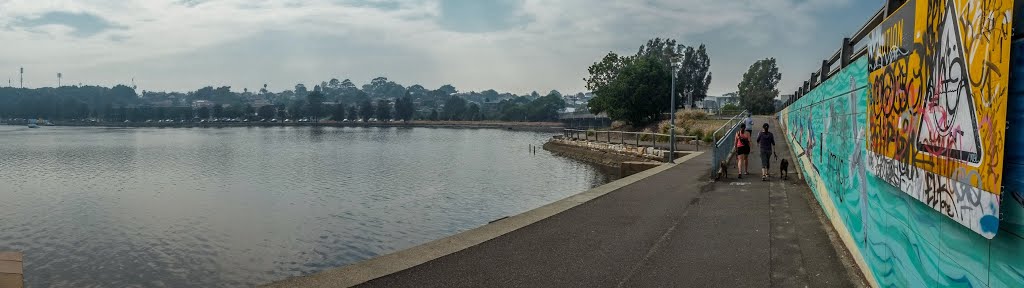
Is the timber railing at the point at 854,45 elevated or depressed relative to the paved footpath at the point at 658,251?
elevated

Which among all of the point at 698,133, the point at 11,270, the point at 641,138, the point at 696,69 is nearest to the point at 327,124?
the point at 696,69

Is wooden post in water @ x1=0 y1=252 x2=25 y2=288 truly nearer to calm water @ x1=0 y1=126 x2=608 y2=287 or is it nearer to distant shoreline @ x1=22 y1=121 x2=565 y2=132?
calm water @ x1=0 y1=126 x2=608 y2=287

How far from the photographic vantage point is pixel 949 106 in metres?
3.50

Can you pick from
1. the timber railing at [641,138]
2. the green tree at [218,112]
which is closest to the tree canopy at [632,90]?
the timber railing at [641,138]

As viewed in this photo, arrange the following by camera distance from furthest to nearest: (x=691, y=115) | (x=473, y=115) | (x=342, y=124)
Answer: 1. (x=473, y=115)
2. (x=342, y=124)
3. (x=691, y=115)

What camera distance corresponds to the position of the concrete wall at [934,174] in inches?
112

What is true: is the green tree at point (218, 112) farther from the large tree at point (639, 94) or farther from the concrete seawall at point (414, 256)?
the concrete seawall at point (414, 256)

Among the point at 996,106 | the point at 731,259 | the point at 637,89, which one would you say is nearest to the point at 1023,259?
the point at 996,106

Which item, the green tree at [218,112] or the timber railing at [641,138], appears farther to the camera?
the green tree at [218,112]

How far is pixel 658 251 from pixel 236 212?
16.6 meters

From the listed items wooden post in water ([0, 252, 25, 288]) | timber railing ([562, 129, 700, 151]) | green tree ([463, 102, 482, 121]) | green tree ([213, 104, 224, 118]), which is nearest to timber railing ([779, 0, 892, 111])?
wooden post in water ([0, 252, 25, 288])

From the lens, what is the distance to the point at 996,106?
9.34 ft

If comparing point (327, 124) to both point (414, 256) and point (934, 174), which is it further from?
point (934, 174)

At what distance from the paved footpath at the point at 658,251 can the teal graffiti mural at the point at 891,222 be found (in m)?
0.63
